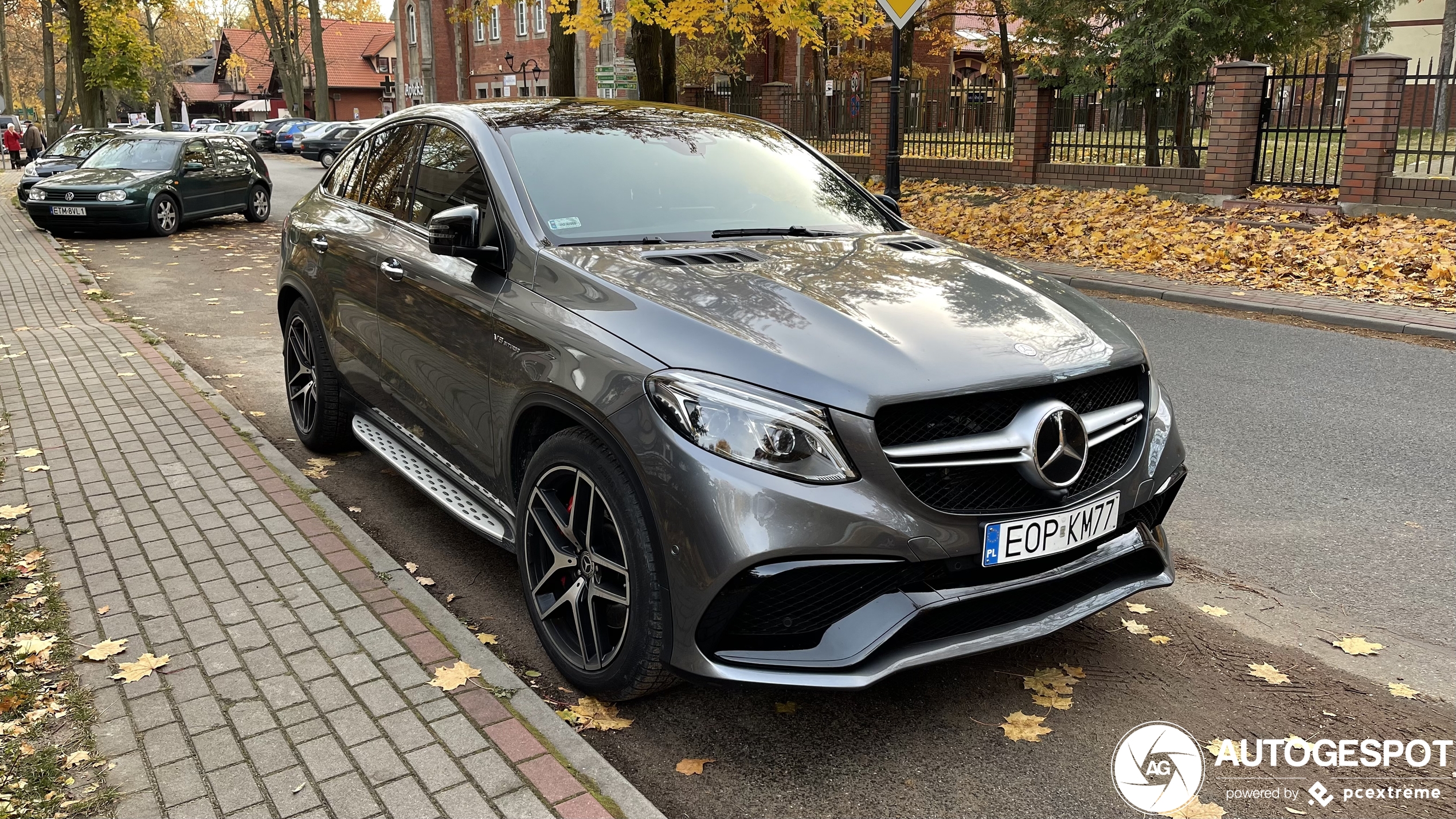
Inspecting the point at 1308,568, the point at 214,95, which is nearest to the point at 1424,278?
the point at 1308,568

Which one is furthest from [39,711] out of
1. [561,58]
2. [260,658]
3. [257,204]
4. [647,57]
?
[257,204]

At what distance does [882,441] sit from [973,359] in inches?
15.7

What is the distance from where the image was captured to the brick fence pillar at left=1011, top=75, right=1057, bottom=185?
59.9 feet

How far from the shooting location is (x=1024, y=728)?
3.21m

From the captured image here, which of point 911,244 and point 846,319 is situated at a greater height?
point 911,244

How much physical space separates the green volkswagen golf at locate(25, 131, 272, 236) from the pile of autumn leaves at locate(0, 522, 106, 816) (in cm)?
1449

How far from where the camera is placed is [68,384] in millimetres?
7270

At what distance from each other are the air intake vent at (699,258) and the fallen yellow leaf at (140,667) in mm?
2003

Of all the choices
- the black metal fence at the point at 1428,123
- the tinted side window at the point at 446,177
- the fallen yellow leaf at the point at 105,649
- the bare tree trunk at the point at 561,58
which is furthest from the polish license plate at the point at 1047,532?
the bare tree trunk at the point at 561,58

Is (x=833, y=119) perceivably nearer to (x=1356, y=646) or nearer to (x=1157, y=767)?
(x=1356, y=646)

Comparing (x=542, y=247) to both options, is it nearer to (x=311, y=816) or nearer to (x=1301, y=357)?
(x=311, y=816)

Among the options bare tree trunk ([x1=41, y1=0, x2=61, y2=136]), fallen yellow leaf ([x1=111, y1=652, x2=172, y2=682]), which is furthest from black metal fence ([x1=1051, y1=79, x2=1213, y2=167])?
bare tree trunk ([x1=41, y1=0, x2=61, y2=136])

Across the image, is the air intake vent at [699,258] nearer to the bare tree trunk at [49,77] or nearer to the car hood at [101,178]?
the car hood at [101,178]

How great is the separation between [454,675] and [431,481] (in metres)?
1.14
